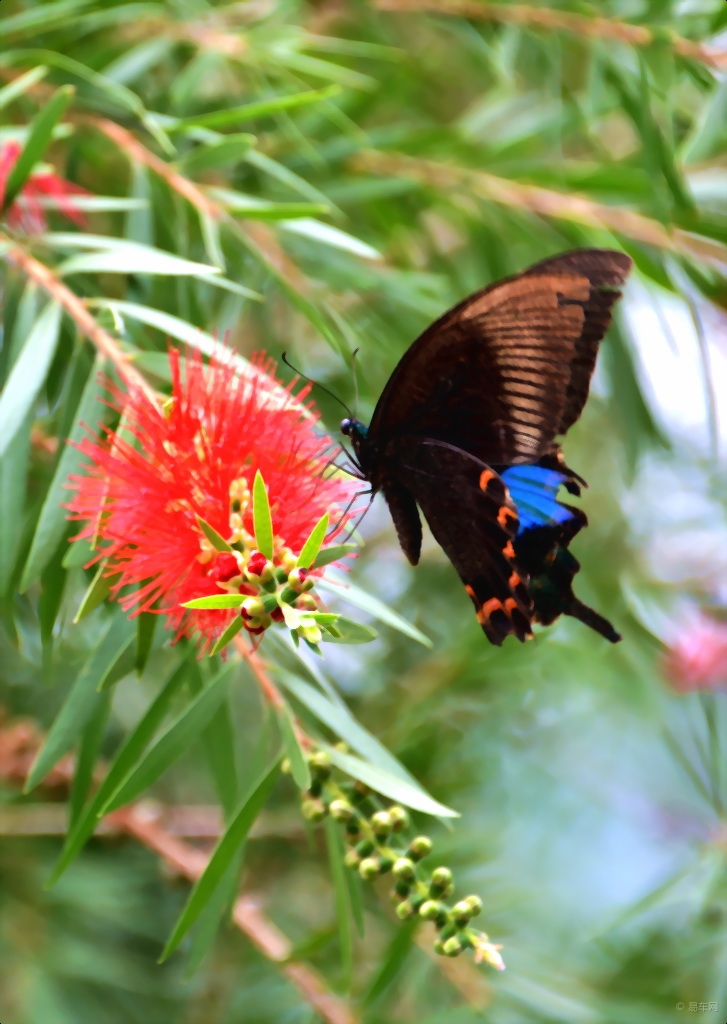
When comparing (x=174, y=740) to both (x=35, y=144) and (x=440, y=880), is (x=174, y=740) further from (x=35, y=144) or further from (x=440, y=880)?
(x=35, y=144)

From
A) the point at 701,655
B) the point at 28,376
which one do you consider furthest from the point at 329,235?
the point at 701,655

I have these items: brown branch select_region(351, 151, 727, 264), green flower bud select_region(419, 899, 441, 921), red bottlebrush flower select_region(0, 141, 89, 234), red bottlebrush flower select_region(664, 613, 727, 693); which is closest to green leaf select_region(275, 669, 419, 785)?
green flower bud select_region(419, 899, 441, 921)

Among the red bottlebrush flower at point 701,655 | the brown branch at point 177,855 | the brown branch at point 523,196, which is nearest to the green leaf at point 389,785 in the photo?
the brown branch at point 177,855

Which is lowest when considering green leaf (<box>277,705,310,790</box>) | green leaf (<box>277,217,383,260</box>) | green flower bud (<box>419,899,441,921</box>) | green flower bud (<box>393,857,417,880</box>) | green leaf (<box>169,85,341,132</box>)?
green flower bud (<box>419,899,441,921</box>)

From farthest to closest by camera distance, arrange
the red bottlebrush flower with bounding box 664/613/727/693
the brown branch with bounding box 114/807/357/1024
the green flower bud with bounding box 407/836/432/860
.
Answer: the red bottlebrush flower with bounding box 664/613/727/693
the brown branch with bounding box 114/807/357/1024
the green flower bud with bounding box 407/836/432/860

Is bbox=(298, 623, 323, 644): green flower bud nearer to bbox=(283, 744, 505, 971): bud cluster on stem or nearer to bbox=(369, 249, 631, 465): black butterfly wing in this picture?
bbox=(283, 744, 505, 971): bud cluster on stem

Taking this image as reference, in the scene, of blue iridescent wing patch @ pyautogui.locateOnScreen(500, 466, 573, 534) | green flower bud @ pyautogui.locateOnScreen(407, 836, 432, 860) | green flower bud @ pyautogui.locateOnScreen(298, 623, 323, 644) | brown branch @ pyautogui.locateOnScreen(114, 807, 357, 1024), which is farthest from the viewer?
brown branch @ pyautogui.locateOnScreen(114, 807, 357, 1024)

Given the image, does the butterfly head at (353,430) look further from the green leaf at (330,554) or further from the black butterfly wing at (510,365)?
the green leaf at (330,554)
